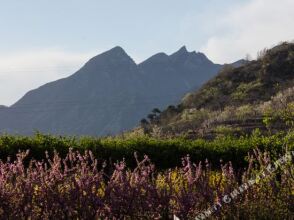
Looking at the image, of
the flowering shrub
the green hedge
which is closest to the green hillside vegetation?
the green hedge

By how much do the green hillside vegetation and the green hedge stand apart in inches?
660

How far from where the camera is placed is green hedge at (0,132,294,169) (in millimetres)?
13984

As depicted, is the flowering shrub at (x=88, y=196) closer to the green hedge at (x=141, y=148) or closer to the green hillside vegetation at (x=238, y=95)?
the green hedge at (x=141, y=148)

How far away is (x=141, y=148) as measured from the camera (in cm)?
1457

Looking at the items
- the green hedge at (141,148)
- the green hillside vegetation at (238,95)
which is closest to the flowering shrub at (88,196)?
the green hedge at (141,148)

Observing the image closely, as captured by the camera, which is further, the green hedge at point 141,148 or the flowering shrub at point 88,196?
the green hedge at point 141,148

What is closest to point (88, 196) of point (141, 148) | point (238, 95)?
point (141, 148)

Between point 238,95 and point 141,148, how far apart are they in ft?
107

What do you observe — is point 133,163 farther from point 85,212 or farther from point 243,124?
point 243,124

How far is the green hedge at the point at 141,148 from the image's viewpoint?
14.0 m

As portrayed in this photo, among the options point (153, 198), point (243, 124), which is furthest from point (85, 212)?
point (243, 124)

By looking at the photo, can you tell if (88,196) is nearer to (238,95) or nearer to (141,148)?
(141,148)

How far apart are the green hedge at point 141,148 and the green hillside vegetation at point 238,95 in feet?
55.0

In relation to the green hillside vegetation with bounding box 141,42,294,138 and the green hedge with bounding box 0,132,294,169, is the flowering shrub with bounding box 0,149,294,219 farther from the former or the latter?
the green hillside vegetation with bounding box 141,42,294,138
